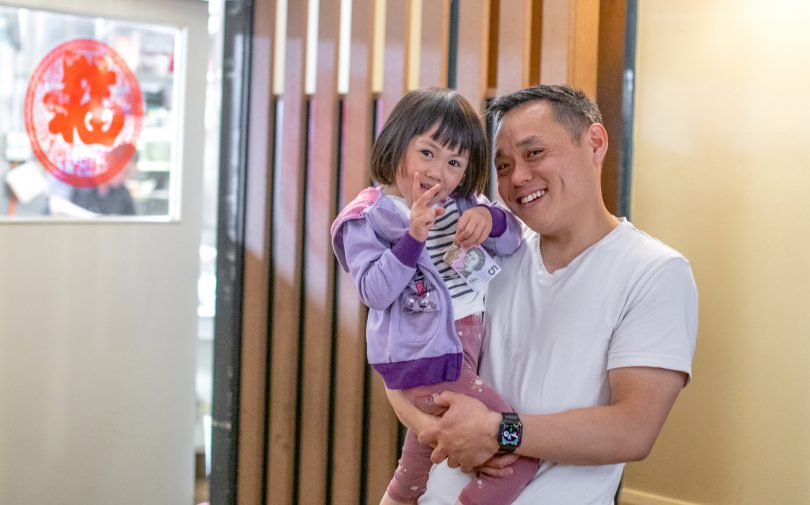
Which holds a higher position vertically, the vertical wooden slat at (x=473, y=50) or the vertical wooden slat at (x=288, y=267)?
the vertical wooden slat at (x=473, y=50)

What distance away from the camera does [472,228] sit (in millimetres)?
1795

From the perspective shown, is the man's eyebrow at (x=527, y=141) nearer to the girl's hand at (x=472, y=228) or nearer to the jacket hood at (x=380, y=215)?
the girl's hand at (x=472, y=228)

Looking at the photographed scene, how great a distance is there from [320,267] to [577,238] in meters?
1.65

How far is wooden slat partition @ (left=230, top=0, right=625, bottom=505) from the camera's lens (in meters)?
2.90

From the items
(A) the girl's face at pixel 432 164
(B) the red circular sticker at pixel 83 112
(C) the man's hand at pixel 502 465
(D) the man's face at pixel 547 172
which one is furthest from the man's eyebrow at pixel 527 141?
(B) the red circular sticker at pixel 83 112

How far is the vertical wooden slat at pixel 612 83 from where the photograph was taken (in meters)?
2.69

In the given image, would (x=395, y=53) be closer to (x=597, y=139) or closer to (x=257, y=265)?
(x=257, y=265)

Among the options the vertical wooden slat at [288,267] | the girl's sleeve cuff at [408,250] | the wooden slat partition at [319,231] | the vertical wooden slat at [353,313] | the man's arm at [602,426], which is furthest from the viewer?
the vertical wooden slat at [288,267]

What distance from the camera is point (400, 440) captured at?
3.05m

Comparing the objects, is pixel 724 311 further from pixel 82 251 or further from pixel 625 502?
pixel 82 251

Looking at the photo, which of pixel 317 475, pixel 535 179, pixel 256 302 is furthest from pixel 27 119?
pixel 535 179

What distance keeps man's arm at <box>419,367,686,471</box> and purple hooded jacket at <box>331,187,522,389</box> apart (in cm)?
17

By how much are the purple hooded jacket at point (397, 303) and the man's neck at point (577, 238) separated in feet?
0.75

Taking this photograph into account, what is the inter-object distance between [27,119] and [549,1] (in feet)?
8.24
